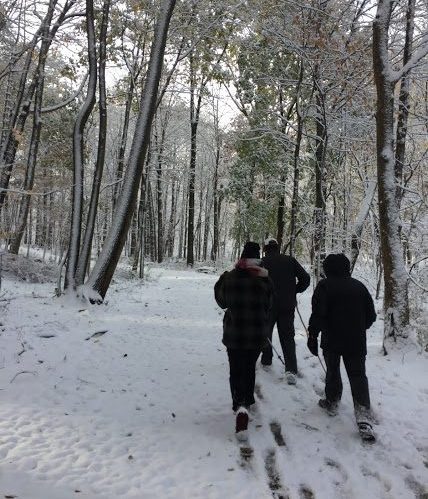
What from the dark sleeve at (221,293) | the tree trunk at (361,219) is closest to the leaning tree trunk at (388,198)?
the dark sleeve at (221,293)

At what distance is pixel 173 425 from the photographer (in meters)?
5.15

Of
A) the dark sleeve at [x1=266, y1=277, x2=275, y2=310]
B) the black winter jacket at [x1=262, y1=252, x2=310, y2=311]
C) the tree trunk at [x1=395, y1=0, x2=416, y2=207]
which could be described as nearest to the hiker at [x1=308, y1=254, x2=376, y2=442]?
the dark sleeve at [x1=266, y1=277, x2=275, y2=310]

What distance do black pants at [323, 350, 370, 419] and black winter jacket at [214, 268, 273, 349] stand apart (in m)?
0.89

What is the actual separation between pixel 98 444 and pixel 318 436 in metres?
2.28

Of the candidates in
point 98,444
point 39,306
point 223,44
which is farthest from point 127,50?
point 98,444

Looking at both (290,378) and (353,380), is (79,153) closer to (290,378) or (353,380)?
(290,378)

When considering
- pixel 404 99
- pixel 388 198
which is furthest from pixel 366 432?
pixel 404 99

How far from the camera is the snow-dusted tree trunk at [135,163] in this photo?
1105 cm

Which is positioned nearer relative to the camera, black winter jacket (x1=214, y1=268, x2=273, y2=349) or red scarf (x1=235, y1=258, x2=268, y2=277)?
black winter jacket (x1=214, y1=268, x2=273, y2=349)

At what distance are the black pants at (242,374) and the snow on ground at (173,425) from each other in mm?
346

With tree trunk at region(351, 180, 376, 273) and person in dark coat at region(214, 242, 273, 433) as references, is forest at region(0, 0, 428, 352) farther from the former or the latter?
person in dark coat at region(214, 242, 273, 433)

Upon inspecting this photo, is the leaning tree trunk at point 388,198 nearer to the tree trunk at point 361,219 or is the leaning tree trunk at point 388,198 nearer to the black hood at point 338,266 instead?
the black hood at point 338,266

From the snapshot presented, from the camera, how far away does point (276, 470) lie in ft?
13.6

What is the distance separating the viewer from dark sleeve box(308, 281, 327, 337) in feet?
17.1
